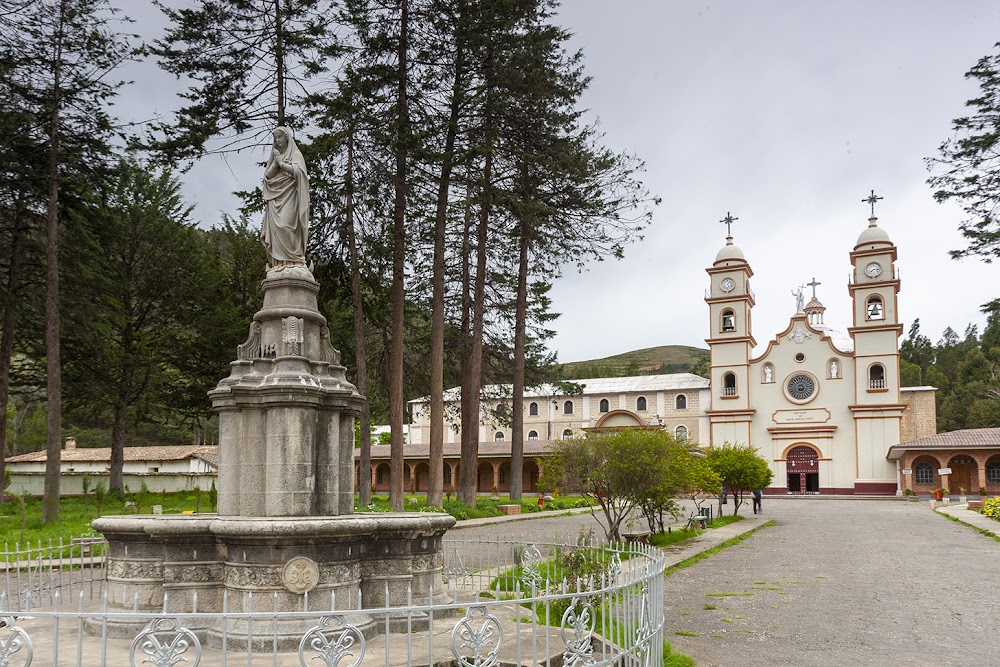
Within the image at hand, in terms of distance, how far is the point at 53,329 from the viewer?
21328 mm

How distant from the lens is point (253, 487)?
7.89 m

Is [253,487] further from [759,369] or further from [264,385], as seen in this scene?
[759,369]

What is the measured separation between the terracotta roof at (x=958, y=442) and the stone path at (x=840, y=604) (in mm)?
28995

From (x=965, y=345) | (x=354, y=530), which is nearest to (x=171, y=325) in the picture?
(x=354, y=530)

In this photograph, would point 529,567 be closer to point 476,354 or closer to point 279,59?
point 279,59

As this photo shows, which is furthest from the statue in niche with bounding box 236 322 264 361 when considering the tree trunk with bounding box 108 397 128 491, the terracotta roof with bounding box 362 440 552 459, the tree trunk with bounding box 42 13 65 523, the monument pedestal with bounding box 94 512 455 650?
the terracotta roof with bounding box 362 440 552 459

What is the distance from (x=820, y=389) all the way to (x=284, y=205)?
167 feet

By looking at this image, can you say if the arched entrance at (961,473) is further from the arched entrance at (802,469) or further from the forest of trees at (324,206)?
the forest of trees at (324,206)

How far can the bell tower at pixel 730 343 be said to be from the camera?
54.8 m

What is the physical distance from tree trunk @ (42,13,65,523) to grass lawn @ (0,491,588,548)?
0.96 m

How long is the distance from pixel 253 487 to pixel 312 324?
1929 mm

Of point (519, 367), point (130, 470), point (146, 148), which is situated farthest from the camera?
point (130, 470)

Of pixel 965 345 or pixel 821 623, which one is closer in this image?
pixel 821 623

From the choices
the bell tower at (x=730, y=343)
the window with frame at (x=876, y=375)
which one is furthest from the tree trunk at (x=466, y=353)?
the window with frame at (x=876, y=375)
